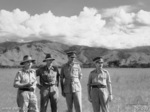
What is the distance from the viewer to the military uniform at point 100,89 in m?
6.66

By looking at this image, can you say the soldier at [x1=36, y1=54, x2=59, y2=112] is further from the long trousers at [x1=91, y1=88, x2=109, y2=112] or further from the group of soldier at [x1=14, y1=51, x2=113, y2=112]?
the long trousers at [x1=91, y1=88, x2=109, y2=112]

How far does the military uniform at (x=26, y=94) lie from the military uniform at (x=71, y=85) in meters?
1.24

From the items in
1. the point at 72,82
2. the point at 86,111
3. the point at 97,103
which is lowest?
the point at 86,111

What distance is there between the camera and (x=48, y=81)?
22.7 feet

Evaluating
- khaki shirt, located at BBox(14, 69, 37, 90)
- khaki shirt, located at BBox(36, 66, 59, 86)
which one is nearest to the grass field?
khaki shirt, located at BBox(36, 66, 59, 86)

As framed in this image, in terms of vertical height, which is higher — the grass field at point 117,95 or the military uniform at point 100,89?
the military uniform at point 100,89

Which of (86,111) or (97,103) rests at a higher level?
(97,103)

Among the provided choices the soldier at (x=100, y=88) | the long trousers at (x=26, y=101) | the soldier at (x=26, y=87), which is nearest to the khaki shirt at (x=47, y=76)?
the soldier at (x=26, y=87)

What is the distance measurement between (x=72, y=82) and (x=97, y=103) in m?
0.97

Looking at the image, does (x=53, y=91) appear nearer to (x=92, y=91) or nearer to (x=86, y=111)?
(x=92, y=91)

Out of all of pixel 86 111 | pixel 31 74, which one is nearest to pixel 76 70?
pixel 31 74

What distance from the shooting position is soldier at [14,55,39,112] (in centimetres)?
602

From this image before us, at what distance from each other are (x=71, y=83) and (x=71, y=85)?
0.06 meters

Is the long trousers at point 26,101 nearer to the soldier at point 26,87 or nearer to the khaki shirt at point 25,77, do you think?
the soldier at point 26,87
